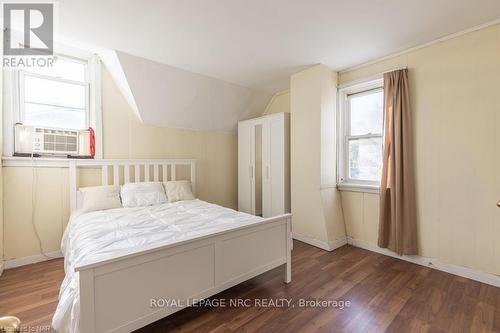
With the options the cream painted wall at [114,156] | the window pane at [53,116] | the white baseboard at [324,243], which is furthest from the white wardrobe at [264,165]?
the window pane at [53,116]

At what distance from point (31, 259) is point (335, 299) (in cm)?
328

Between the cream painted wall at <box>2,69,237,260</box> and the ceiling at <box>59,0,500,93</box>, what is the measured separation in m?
1.03

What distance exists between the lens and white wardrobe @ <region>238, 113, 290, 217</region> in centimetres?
349

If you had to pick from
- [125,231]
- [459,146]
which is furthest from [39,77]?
[459,146]

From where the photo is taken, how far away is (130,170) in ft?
10.5

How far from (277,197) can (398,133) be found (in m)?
1.86

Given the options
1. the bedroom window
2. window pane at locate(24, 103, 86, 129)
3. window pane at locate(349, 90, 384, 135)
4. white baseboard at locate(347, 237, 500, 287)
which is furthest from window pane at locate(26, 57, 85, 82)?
white baseboard at locate(347, 237, 500, 287)

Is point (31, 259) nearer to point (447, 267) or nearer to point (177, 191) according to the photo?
point (177, 191)

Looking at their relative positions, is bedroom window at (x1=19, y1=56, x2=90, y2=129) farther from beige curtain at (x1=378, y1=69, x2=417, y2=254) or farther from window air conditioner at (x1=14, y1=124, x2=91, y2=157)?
beige curtain at (x1=378, y1=69, x2=417, y2=254)

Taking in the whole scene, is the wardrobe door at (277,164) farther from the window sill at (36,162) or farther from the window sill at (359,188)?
the window sill at (36,162)

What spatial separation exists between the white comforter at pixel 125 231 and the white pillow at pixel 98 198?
112 mm

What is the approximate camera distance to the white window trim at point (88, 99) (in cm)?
240

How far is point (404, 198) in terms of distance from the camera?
2.51 meters

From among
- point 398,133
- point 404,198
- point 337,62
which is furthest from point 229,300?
point 337,62
